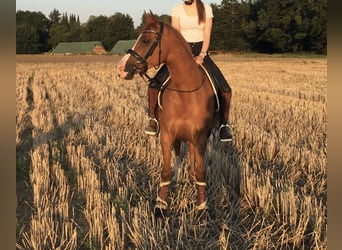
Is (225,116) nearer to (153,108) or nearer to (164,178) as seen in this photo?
(153,108)

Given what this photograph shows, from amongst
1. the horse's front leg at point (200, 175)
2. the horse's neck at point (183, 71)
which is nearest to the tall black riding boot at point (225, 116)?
the horse's front leg at point (200, 175)

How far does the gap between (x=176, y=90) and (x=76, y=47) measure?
3681 inches

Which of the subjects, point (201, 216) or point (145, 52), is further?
point (201, 216)

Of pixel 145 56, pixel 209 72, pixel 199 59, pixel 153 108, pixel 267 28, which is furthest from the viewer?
pixel 267 28

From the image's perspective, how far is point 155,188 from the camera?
562 cm

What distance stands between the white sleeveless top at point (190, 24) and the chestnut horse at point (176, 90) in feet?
1.36

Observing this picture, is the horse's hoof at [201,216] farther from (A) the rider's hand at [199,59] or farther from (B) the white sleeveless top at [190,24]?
(B) the white sleeveless top at [190,24]

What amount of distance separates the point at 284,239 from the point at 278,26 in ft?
237

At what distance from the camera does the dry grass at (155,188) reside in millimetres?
3938

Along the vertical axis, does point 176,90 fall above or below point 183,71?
below

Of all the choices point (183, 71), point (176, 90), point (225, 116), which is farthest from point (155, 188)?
point (183, 71)

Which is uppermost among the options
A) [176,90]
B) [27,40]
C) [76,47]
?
[27,40]
